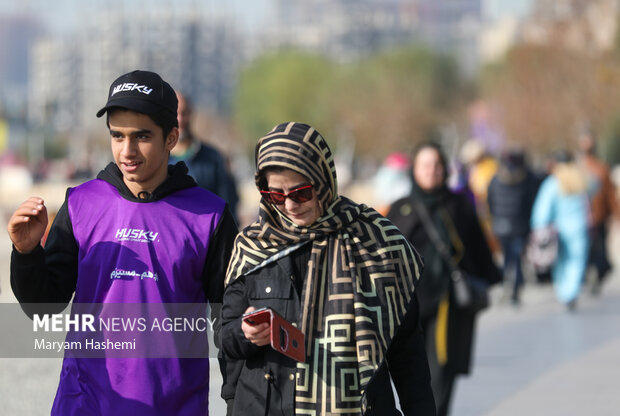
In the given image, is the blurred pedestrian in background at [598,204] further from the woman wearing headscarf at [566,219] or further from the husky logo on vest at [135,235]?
the husky logo on vest at [135,235]

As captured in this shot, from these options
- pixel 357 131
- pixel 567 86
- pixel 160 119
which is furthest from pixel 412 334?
pixel 357 131

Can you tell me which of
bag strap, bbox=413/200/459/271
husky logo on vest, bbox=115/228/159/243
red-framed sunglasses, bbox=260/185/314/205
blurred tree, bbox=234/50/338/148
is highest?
blurred tree, bbox=234/50/338/148

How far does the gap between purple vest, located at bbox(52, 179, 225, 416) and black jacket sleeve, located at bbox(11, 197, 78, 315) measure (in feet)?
0.16

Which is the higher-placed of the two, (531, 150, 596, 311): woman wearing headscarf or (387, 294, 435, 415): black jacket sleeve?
(531, 150, 596, 311): woman wearing headscarf

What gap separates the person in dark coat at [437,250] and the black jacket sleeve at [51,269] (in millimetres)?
3520

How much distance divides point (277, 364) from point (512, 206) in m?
10.7

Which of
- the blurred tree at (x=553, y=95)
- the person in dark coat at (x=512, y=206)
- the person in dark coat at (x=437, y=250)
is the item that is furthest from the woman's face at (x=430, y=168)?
the blurred tree at (x=553, y=95)

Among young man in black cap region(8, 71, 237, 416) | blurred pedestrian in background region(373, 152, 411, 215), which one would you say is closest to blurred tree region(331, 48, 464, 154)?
blurred pedestrian in background region(373, 152, 411, 215)

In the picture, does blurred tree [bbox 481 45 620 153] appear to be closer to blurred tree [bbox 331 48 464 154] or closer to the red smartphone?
blurred tree [bbox 331 48 464 154]

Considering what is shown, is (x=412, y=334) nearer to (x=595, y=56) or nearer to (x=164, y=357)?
(x=164, y=357)

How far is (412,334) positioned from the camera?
3.49 meters

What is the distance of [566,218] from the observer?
13.6 meters

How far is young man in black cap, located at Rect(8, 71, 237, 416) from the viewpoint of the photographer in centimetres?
340

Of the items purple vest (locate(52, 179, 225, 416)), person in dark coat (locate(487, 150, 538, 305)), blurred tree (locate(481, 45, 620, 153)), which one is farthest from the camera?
blurred tree (locate(481, 45, 620, 153))
